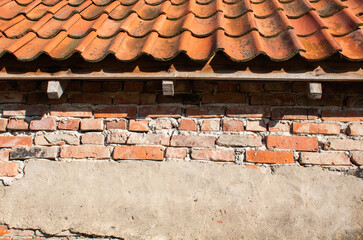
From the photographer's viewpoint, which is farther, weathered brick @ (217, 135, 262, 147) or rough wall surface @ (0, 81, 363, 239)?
weathered brick @ (217, 135, 262, 147)

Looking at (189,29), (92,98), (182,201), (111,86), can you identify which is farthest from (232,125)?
(92,98)

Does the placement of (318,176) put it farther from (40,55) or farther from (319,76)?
(40,55)

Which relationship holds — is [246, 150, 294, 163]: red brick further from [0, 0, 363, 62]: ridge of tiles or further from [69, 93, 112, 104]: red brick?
[69, 93, 112, 104]: red brick

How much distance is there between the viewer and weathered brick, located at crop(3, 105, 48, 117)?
2.15 m

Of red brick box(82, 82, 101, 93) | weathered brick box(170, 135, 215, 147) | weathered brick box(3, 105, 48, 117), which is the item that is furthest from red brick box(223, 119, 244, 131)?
weathered brick box(3, 105, 48, 117)

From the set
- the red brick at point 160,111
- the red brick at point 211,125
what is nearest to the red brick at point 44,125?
the red brick at point 160,111

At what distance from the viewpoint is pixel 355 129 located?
1.97 meters

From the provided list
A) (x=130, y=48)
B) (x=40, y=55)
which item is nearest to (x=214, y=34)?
(x=130, y=48)

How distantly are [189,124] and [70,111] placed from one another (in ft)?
3.06

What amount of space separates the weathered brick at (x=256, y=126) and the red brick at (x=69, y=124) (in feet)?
4.26

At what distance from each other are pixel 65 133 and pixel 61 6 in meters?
1.23

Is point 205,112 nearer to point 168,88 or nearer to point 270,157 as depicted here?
point 168,88

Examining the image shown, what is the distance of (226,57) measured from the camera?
178 centimetres

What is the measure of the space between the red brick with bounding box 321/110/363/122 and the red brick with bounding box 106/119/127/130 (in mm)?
1473
